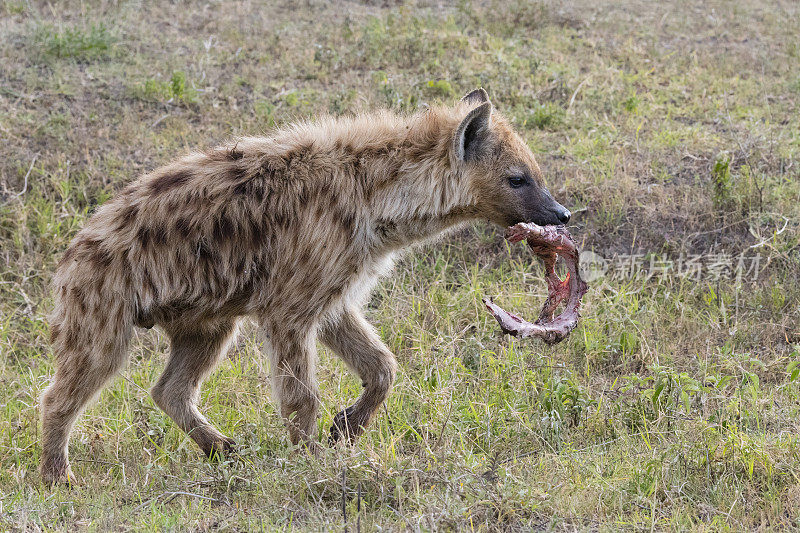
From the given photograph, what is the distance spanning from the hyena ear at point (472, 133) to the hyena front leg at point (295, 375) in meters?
0.91

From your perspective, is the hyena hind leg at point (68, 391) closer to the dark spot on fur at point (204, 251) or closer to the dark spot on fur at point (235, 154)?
the dark spot on fur at point (204, 251)

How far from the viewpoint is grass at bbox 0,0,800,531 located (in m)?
3.14

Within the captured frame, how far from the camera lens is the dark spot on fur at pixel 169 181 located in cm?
363

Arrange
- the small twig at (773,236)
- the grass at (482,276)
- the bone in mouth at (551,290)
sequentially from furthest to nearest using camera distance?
the small twig at (773,236) → the bone in mouth at (551,290) → the grass at (482,276)

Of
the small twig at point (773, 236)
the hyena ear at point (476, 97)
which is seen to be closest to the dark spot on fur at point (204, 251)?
the hyena ear at point (476, 97)

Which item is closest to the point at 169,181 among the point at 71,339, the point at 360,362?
the point at 71,339

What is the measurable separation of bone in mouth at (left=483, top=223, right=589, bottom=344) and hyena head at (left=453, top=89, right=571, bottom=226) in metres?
0.09

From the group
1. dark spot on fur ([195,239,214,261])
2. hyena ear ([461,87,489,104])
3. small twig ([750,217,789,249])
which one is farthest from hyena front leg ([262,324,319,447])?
small twig ([750,217,789,249])

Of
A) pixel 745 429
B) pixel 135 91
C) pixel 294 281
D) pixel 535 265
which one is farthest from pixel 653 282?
pixel 135 91

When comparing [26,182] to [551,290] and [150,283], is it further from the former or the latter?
[551,290]

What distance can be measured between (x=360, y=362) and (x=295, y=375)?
36 cm

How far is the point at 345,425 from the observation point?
375cm

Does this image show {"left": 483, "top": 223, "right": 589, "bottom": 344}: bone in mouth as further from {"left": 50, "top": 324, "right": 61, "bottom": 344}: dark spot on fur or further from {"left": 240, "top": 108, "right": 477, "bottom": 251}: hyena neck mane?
{"left": 50, "top": 324, "right": 61, "bottom": 344}: dark spot on fur

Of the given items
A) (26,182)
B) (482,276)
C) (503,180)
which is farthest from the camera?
(26,182)
